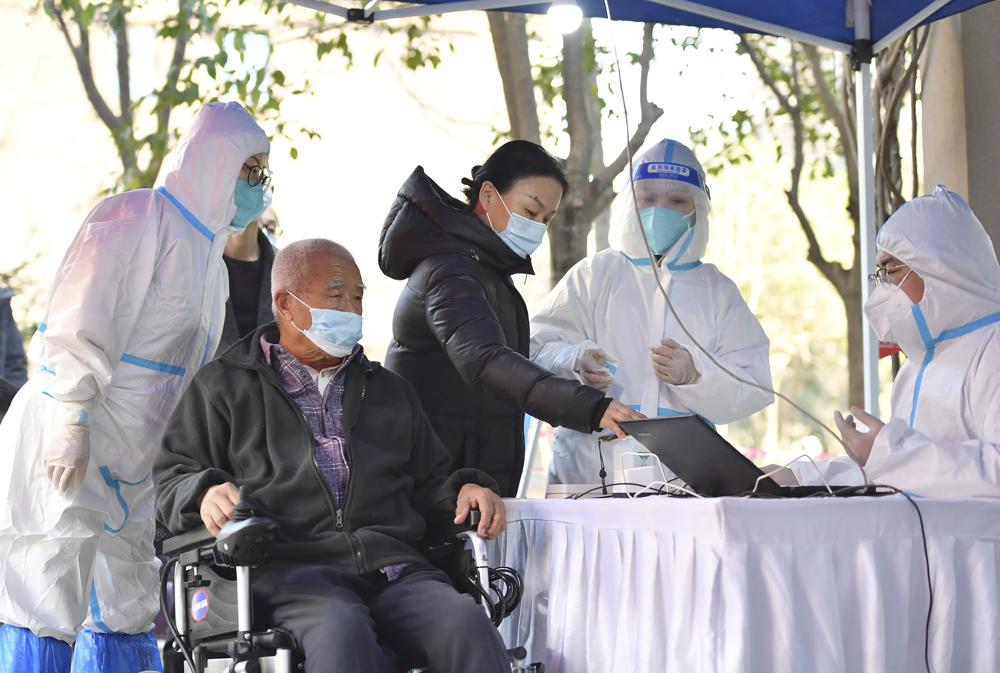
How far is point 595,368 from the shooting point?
148 inches

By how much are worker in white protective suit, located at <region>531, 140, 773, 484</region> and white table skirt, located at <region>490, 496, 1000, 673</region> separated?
1161 mm

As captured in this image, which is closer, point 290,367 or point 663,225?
point 290,367

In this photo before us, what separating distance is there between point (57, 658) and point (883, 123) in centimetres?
455

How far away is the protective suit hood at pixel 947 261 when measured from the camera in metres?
3.27

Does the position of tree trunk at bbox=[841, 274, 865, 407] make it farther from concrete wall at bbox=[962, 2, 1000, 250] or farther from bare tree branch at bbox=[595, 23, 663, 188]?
concrete wall at bbox=[962, 2, 1000, 250]

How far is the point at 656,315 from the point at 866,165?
4.75 feet

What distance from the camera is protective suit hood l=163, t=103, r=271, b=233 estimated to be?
3703 mm

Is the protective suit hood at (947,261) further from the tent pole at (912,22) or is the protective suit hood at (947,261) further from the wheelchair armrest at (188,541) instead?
the wheelchair armrest at (188,541)

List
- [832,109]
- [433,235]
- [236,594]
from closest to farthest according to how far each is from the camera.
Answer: [236,594] → [433,235] → [832,109]

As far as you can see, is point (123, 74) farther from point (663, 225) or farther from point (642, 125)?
point (663, 225)

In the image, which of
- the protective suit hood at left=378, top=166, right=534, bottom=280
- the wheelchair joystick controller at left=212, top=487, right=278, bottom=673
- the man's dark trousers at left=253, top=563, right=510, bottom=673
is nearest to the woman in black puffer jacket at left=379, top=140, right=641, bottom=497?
the protective suit hood at left=378, top=166, right=534, bottom=280

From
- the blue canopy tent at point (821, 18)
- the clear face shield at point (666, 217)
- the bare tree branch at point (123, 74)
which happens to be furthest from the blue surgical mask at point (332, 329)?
the bare tree branch at point (123, 74)

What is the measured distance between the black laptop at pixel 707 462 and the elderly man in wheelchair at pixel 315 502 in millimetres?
506

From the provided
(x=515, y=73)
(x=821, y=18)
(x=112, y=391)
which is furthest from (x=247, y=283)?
(x=515, y=73)
